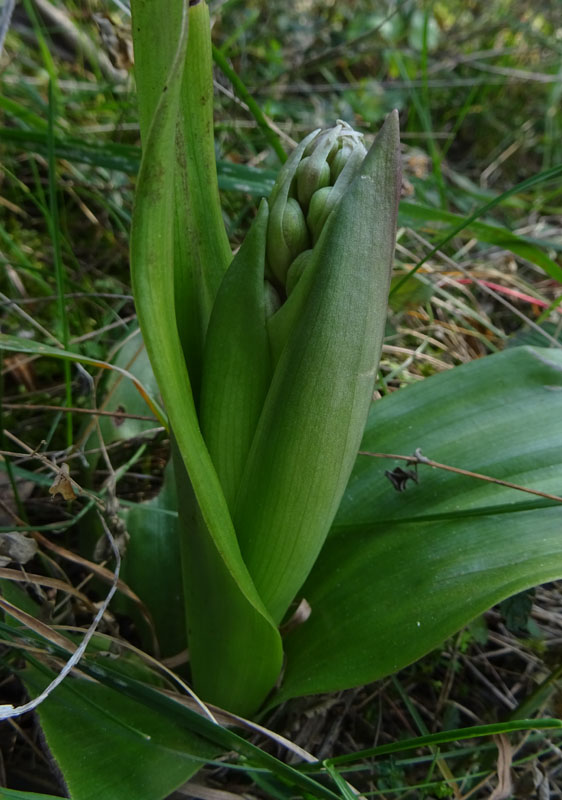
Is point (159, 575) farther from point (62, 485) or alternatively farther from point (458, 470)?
point (458, 470)

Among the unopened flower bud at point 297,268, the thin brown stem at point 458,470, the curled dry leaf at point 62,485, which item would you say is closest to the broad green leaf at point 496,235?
the thin brown stem at point 458,470

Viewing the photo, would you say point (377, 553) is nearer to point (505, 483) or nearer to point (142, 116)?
point (505, 483)

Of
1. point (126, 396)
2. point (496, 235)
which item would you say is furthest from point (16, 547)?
point (496, 235)

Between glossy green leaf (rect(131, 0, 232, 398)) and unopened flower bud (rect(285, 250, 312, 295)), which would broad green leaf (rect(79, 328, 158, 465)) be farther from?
unopened flower bud (rect(285, 250, 312, 295))

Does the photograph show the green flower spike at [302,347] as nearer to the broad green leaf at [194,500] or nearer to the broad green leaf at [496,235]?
the broad green leaf at [194,500]

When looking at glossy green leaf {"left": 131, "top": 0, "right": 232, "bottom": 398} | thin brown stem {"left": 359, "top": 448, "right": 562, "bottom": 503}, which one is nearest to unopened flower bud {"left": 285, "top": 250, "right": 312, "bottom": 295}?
glossy green leaf {"left": 131, "top": 0, "right": 232, "bottom": 398}

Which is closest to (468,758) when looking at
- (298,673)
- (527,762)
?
(527,762)
